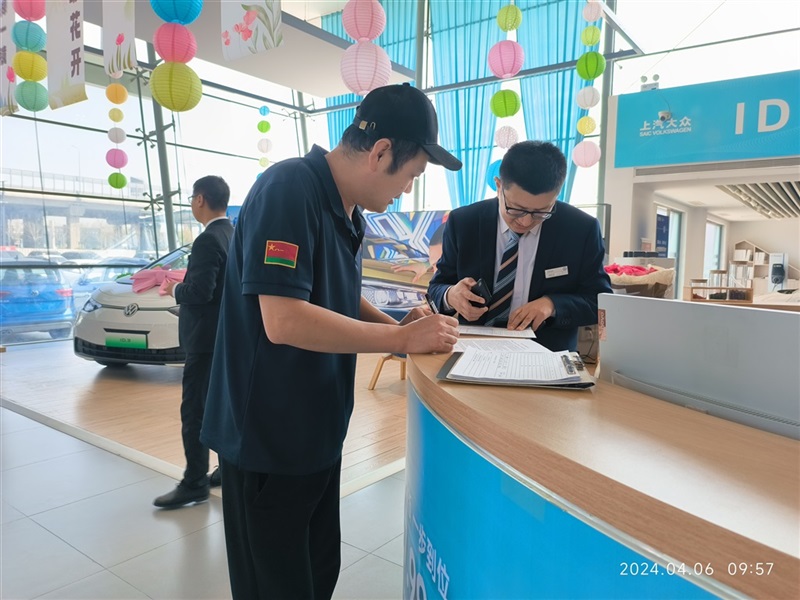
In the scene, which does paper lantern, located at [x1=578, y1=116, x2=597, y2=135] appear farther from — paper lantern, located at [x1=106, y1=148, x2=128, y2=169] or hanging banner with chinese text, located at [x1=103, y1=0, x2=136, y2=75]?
paper lantern, located at [x1=106, y1=148, x2=128, y2=169]

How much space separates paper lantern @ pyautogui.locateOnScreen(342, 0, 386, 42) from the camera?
4.54m

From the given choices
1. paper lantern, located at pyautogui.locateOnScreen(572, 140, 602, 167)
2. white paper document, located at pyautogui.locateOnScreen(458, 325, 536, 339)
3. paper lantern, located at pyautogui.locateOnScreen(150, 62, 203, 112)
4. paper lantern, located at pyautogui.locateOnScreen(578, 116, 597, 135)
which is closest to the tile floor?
white paper document, located at pyautogui.locateOnScreen(458, 325, 536, 339)

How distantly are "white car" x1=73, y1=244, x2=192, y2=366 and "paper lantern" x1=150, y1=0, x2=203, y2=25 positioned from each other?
2.37 meters

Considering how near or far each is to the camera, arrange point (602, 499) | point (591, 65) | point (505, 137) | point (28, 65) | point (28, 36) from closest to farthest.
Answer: point (602, 499), point (28, 36), point (28, 65), point (591, 65), point (505, 137)

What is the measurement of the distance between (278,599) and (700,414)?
98 centimetres

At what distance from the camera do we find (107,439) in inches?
138

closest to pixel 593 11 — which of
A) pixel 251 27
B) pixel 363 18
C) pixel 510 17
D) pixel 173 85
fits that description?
pixel 510 17

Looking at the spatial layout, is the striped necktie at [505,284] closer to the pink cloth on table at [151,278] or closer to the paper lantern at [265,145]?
the pink cloth on table at [151,278]

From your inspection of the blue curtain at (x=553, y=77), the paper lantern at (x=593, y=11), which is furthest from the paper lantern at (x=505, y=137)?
the paper lantern at (x=593, y=11)

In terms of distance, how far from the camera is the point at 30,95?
16.0 ft

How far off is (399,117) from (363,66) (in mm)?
3770

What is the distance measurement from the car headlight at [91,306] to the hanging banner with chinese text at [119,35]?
235 cm

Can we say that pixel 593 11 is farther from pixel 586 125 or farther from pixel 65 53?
pixel 65 53

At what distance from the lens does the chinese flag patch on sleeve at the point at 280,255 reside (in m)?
1.10
